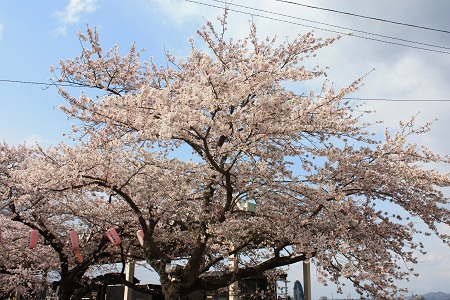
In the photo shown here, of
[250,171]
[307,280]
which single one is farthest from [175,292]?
[307,280]

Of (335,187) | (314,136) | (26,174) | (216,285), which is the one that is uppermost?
(314,136)

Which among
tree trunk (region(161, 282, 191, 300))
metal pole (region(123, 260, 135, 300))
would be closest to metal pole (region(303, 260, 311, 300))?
metal pole (region(123, 260, 135, 300))

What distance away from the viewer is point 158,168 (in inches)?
298

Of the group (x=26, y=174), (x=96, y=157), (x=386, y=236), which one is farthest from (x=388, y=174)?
(x=26, y=174)

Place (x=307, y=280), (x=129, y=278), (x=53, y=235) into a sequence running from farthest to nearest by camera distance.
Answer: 1. (x=129, y=278)
2. (x=307, y=280)
3. (x=53, y=235)

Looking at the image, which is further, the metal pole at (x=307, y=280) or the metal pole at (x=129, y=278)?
the metal pole at (x=129, y=278)

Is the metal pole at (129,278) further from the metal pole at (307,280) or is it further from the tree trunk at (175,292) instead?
the tree trunk at (175,292)

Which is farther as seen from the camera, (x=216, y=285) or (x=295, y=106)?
(x=216, y=285)

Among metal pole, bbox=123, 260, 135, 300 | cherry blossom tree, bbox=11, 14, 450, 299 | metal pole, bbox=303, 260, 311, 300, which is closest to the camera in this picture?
cherry blossom tree, bbox=11, 14, 450, 299

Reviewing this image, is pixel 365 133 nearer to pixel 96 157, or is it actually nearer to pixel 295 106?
pixel 295 106

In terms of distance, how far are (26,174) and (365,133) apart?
6902 mm

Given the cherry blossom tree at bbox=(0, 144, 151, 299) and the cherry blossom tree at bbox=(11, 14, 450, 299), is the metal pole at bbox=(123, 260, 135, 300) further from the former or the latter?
the cherry blossom tree at bbox=(11, 14, 450, 299)

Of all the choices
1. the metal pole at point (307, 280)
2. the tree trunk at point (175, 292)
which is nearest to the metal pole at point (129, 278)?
the metal pole at point (307, 280)

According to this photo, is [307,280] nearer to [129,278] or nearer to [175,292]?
[129,278]
